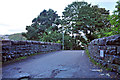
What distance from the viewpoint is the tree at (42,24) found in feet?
96.4

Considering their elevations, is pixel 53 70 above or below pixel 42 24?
below

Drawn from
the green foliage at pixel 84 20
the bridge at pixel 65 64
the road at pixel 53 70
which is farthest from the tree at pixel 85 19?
the road at pixel 53 70

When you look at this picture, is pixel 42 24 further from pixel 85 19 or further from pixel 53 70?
pixel 53 70

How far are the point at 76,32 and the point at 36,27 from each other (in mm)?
12953

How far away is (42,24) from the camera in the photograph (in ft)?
105

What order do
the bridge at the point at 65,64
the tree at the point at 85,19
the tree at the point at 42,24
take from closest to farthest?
the bridge at the point at 65,64 < the tree at the point at 85,19 < the tree at the point at 42,24

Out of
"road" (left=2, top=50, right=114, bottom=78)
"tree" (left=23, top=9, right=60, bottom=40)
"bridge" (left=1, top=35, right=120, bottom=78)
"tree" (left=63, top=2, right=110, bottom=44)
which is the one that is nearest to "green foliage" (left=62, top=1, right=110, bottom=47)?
"tree" (left=63, top=2, right=110, bottom=44)

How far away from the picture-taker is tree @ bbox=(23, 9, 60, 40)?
2939cm

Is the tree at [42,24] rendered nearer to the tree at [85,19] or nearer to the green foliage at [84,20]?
the green foliage at [84,20]

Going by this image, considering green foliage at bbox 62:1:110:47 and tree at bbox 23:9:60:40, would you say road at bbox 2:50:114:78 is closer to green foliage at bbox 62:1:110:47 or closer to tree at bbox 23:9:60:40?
green foliage at bbox 62:1:110:47

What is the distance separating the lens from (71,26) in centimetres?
2669

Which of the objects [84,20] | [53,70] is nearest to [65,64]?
[53,70]

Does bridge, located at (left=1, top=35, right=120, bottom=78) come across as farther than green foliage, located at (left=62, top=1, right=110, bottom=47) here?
No

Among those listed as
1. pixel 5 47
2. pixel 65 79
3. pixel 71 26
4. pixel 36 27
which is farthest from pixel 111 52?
pixel 36 27
